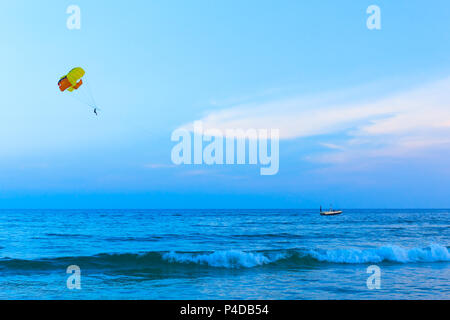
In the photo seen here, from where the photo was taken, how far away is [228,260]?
17516 millimetres

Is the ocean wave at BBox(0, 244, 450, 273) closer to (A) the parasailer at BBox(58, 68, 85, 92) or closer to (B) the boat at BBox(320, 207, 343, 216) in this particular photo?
(A) the parasailer at BBox(58, 68, 85, 92)

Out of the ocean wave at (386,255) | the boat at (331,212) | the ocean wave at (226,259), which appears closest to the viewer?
the ocean wave at (226,259)

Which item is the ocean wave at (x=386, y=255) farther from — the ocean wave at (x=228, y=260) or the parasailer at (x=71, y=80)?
the parasailer at (x=71, y=80)

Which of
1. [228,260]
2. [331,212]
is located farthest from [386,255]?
[331,212]

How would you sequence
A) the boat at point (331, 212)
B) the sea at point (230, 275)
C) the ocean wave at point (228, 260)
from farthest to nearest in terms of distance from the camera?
the boat at point (331, 212)
the ocean wave at point (228, 260)
the sea at point (230, 275)

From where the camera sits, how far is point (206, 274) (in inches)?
588

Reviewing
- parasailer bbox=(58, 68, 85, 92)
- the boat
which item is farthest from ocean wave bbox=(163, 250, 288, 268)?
the boat

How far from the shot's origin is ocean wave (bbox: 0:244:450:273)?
16.8m

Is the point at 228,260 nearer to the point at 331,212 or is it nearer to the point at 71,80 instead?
the point at 71,80

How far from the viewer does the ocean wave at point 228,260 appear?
16766 millimetres

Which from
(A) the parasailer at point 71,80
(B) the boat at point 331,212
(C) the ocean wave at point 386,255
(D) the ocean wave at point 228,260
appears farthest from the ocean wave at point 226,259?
(B) the boat at point 331,212
